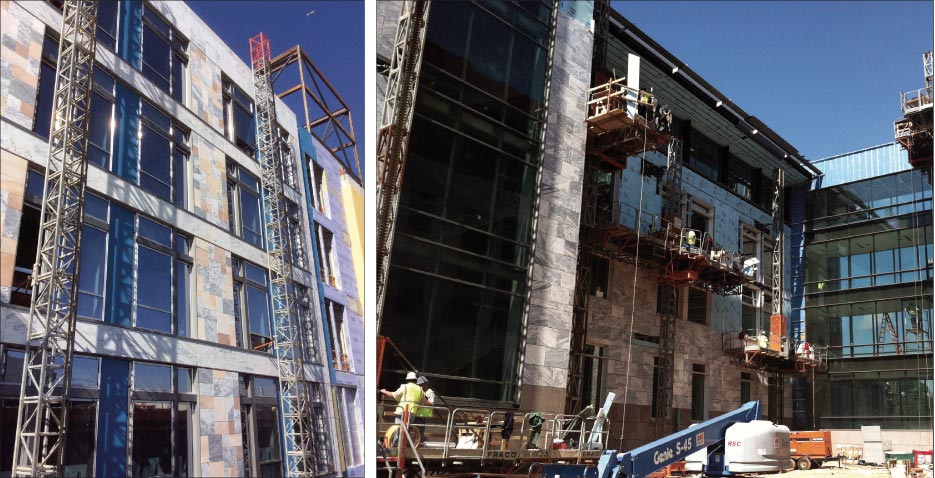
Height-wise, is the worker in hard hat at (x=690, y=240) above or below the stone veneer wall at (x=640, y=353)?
above

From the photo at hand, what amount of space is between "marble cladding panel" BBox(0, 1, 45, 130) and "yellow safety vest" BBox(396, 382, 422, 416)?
4.92 m

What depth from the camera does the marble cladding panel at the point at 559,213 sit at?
1112 centimetres

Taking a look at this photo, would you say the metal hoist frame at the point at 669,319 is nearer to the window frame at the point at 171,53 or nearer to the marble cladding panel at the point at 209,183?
the marble cladding panel at the point at 209,183

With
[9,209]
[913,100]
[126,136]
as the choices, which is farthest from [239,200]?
[913,100]

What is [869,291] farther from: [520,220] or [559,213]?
[520,220]

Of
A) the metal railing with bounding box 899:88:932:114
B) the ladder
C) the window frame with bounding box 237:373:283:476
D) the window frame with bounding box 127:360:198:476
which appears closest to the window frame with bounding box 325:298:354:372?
the window frame with bounding box 237:373:283:476

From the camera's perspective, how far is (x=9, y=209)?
4156mm

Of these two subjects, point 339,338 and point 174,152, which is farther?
point 339,338

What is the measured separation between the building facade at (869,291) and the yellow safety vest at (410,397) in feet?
36.3

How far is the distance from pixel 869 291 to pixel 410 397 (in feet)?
41.0

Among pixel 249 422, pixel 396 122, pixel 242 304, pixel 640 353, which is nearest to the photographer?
pixel 249 422

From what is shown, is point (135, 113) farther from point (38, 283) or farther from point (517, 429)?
→ point (517, 429)

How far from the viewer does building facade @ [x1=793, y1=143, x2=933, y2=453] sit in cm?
1502

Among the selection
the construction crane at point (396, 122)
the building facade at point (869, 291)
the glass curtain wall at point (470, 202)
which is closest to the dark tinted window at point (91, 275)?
the construction crane at point (396, 122)
